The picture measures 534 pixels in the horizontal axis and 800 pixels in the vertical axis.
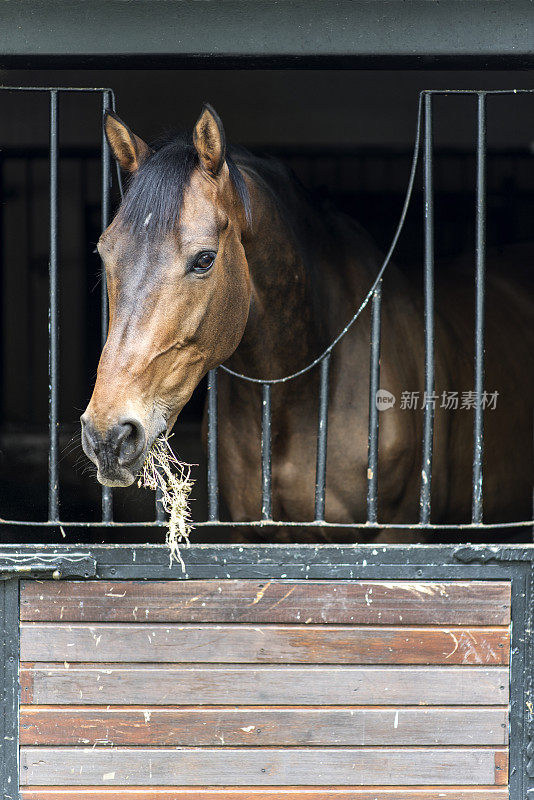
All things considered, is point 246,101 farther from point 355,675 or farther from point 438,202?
point 355,675

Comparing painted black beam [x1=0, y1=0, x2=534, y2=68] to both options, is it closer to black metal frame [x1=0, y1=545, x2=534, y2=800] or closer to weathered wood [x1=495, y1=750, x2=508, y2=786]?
black metal frame [x1=0, y1=545, x2=534, y2=800]

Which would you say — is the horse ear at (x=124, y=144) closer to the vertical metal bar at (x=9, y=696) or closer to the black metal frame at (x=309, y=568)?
the black metal frame at (x=309, y=568)

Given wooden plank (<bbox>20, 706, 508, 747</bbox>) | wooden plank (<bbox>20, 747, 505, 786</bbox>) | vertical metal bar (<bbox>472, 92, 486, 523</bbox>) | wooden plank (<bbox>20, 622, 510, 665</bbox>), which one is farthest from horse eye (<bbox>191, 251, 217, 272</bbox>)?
wooden plank (<bbox>20, 747, 505, 786</bbox>)

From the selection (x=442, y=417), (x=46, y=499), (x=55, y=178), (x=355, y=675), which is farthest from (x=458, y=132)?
(x=355, y=675)

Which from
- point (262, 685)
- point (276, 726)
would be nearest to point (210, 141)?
point (262, 685)

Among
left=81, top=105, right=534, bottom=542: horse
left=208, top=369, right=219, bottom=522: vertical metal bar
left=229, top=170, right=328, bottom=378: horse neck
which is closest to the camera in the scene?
left=81, top=105, right=534, bottom=542: horse

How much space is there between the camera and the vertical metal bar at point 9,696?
6.70ft

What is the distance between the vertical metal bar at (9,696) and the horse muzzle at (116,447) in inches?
22.4

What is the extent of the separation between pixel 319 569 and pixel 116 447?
0.66 meters

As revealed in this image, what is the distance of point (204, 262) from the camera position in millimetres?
1891

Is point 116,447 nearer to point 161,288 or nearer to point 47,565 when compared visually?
point 161,288

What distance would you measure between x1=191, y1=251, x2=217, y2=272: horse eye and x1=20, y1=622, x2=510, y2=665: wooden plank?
2.92 ft

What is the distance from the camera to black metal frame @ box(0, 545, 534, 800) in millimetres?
2043

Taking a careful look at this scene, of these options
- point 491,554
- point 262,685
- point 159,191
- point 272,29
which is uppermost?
point 272,29
